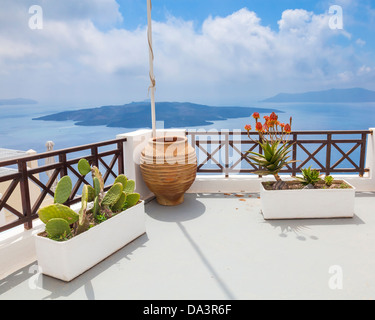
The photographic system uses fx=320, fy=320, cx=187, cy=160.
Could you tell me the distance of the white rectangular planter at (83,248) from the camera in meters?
2.76

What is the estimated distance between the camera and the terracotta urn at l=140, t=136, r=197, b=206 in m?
4.36

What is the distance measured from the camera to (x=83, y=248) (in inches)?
115

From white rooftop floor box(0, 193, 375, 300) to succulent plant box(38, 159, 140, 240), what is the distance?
0.42 m

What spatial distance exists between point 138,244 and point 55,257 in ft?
3.03

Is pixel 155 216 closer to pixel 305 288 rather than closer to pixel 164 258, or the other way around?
pixel 164 258

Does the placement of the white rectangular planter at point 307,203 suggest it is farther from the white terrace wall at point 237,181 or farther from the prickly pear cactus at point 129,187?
the prickly pear cactus at point 129,187

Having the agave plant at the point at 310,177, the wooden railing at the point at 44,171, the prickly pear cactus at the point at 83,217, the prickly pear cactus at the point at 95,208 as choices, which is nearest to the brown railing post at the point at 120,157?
the wooden railing at the point at 44,171

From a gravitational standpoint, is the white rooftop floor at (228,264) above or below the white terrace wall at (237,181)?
below

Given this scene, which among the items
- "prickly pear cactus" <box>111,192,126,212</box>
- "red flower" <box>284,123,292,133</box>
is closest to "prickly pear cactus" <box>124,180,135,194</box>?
"prickly pear cactus" <box>111,192,126,212</box>

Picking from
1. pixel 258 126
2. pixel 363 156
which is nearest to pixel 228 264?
pixel 258 126

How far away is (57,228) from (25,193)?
69 cm

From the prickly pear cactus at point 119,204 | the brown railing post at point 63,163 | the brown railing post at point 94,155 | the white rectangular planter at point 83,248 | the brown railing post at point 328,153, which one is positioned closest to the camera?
the white rectangular planter at point 83,248

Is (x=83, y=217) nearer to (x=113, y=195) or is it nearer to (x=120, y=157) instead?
(x=113, y=195)

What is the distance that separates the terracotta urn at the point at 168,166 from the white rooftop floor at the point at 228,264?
439 mm
